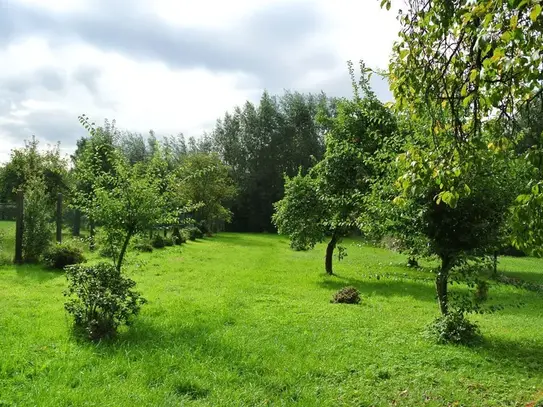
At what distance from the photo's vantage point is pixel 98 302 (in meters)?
6.45

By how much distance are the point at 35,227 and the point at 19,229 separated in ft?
1.41

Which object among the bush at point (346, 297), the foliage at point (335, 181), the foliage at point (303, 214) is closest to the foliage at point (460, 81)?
the bush at point (346, 297)

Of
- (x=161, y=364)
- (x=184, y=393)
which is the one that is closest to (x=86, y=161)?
(x=161, y=364)

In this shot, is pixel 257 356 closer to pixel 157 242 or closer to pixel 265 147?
pixel 157 242

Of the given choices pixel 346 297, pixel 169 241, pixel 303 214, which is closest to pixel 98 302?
pixel 346 297

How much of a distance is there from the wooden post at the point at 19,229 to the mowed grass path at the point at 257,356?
10.2ft

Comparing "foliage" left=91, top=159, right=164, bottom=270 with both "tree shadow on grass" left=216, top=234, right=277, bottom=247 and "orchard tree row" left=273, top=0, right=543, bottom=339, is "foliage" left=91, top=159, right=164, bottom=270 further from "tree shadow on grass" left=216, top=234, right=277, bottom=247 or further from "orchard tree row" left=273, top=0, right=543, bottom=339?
"tree shadow on grass" left=216, top=234, right=277, bottom=247

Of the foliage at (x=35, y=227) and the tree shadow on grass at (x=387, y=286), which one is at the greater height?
the foliage at (x=35, y=227)

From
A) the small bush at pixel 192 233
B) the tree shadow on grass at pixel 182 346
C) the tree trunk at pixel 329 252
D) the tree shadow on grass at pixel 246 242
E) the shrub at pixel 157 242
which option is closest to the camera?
the tree shadow on grass at pixel 182 346

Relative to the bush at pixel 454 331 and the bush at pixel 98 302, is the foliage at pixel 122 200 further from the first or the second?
the bush at pixel 454 331

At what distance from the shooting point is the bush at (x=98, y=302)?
644 centimetres

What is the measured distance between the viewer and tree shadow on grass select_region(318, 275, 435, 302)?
1235 centimetres

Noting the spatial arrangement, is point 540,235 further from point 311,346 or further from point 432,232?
point 311,346

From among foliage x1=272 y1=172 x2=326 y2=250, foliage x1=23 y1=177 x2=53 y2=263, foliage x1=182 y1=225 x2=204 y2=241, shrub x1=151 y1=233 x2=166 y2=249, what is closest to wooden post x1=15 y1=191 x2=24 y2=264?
foliage x1=23 y1=177 x2=53 y2=263
